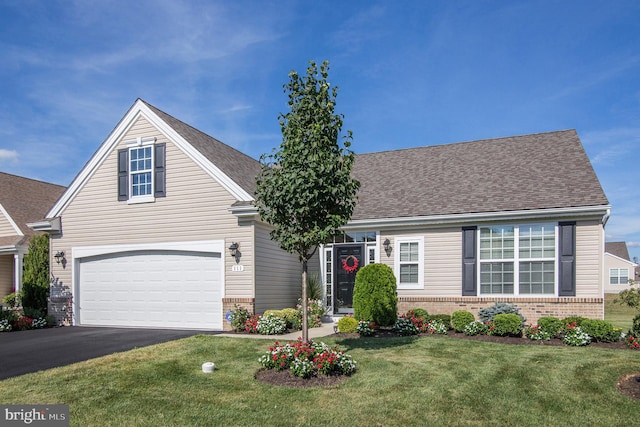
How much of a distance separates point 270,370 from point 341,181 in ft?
11.9

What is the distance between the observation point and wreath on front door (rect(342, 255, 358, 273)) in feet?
52.5

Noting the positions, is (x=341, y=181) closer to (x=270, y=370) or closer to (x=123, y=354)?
(x=270, y=370)

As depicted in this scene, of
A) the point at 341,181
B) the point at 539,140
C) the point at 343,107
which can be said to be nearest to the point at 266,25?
the point at 343,107

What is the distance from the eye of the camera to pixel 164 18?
1229 cm

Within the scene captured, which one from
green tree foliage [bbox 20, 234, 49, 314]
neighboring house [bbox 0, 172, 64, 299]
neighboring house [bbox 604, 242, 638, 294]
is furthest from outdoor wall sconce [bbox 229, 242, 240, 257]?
neighboring house [bbox 604, 242, 638, 294]

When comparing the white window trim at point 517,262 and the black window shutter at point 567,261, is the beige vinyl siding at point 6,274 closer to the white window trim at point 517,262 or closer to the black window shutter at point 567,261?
the white window trim at point 517,262

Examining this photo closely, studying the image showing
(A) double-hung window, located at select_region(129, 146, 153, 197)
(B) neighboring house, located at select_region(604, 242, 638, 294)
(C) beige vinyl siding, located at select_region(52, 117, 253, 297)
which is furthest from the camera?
(B) neighboring house, located at select_region(604, 242, 638, 294)

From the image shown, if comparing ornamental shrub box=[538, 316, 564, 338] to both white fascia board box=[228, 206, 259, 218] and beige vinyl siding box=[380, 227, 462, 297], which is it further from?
white fascia board box=[228, 206, 259, 218]

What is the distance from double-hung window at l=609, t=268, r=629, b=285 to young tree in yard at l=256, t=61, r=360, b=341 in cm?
4856

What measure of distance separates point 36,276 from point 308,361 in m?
14.7

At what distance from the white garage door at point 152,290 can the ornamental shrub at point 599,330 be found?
9927 mm

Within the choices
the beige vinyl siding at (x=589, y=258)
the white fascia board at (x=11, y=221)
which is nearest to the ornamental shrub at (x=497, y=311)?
the beige vinyl siding at (x=589, y=258)

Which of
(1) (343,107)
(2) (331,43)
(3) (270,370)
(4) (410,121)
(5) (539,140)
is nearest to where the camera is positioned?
(3) (270,370)

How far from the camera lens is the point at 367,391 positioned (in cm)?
734
